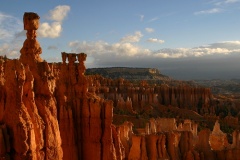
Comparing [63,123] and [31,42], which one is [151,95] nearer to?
[63,123]

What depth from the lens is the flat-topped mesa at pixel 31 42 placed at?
46.3 ft

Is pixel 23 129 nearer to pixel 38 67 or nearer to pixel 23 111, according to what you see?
pixel 23 111

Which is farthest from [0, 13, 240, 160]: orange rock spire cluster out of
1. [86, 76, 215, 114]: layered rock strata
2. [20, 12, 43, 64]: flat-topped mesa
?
[86, 76, 215, 114]: layered rock strata

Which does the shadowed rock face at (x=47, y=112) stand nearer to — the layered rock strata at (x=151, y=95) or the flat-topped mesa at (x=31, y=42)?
the flat-topped mesa at (x=31, y=42)

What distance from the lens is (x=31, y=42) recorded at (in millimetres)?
14406

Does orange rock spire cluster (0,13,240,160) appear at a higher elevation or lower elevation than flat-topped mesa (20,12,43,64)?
lower

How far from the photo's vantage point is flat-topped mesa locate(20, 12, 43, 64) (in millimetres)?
14125

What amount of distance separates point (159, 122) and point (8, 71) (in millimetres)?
31150

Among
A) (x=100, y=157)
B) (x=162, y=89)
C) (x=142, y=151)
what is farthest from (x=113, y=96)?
(x=100, y=157)

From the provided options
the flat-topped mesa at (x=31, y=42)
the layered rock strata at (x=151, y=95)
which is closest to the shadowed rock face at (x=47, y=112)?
the flat-topped mesa at (x=31, y=42)

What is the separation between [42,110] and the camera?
39.1 feet

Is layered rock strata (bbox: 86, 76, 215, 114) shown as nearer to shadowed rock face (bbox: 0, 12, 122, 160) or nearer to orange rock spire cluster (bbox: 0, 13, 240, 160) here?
orange rock spire cluster (bbox: 0, 13, 240, 160)

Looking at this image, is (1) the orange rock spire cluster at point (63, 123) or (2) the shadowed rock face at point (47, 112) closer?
(2) the shadowed rock face at point (47, 112)

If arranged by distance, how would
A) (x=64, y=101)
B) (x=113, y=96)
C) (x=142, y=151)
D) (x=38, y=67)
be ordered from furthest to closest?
(x=113, y=96) < (x=142, y=151) < (x=64, y=101) < (x=38, y=67)
